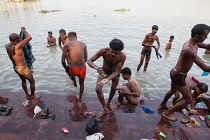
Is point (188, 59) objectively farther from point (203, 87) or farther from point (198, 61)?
point (203, 87)

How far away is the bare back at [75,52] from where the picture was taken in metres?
3.92

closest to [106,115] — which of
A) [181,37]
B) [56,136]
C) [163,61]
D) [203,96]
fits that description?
[56,136]

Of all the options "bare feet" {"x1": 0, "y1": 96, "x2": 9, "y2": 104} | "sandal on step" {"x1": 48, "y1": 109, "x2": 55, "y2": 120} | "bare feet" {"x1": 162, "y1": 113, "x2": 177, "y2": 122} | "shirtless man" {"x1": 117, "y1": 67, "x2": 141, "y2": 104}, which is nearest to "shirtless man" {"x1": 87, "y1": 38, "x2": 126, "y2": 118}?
"shirtless man" {"x1": 117, "y1": 67, "x2": 141, "y2": 104}

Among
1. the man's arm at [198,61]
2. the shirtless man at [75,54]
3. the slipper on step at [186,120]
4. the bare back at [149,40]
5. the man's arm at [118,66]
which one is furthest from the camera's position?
the bare back at [149,40]

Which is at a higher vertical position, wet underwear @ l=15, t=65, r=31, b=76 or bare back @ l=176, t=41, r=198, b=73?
bare back @ l=176, t=41, r=198, b=73

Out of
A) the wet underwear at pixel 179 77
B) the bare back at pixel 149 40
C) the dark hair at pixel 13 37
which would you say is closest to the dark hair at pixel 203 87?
the wet underwear at pixel 179 77

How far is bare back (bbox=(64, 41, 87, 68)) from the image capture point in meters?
3.92

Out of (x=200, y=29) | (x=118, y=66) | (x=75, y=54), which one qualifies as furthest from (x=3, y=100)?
(x=200, y=29)

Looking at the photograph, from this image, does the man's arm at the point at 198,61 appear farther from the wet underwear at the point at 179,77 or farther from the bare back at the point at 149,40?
the bare back at the point at 149,40

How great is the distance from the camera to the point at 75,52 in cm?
394

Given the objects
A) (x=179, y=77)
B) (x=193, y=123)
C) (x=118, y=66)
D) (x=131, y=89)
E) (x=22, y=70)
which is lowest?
(x=193, y=123)

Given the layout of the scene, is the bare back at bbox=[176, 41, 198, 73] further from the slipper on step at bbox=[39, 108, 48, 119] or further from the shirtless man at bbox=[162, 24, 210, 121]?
the slipper on step at bbox=[39, 108, 48, 119]

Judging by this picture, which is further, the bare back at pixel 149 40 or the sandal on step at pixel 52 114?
the bare back at pixel 149 40

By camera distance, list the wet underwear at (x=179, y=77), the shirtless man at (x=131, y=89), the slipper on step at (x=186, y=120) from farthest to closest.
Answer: the shirtless man at (x=131, y=89) → the slipper on step at (x=186, y=120) → the wet underwear at (x=179, y=77)
